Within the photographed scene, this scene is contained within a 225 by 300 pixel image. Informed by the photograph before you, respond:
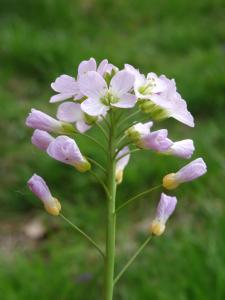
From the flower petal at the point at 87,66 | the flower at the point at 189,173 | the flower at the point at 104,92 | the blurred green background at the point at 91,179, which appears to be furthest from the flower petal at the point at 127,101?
the blurred green background at the point at 91,179

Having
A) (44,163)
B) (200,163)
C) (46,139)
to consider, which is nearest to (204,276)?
(200,163)

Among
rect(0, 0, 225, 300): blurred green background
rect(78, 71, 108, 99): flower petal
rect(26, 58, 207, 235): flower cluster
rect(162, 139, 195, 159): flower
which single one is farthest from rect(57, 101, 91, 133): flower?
rect(0, 0, 225, 300): blurred green background

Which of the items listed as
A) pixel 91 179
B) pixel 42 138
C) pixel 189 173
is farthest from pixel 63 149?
pixel 91 179

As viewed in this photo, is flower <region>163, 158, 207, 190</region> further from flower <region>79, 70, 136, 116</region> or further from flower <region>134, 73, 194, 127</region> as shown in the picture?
flower <region>79, 70, 136, 116</region>

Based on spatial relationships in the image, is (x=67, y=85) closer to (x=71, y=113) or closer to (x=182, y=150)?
(x=71, y=113)

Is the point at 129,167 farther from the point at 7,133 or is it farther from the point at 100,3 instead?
the point at 100,3

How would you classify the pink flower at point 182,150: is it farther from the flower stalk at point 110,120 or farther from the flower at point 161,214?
the flower at point 161,214
